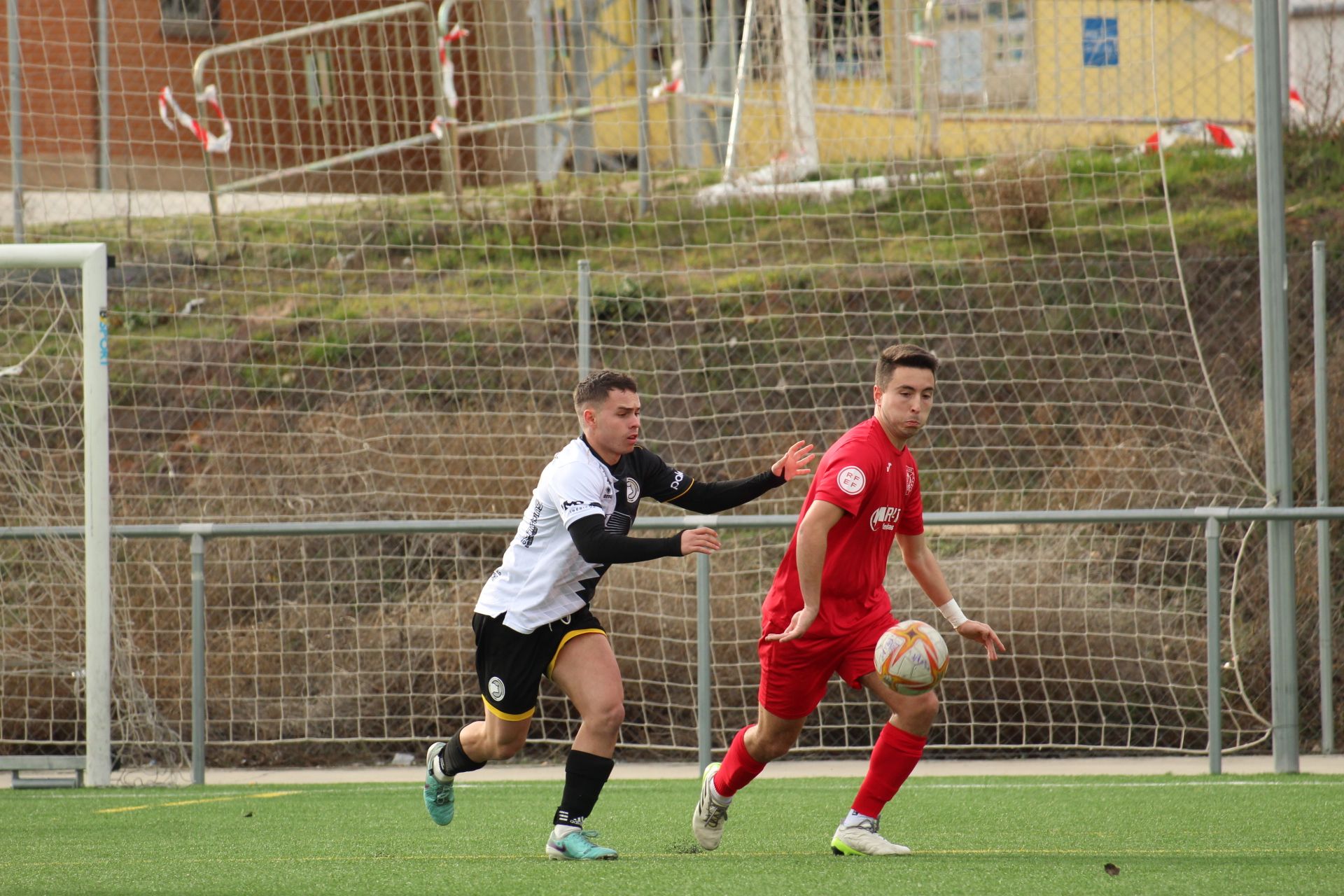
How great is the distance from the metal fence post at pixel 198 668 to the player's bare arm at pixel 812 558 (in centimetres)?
446

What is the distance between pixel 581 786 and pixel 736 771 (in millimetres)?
532


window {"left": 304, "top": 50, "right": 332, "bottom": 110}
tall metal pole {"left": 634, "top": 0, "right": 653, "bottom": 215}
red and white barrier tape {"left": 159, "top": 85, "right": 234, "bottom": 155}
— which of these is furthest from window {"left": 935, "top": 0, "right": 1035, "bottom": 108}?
red and white barrier tape {"left": 159, "top": 85, "right": 234, "bottom": 155}

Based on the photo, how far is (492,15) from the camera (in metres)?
11.9

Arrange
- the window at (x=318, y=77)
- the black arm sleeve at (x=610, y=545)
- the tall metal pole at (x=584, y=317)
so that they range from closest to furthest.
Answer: the black arm sleeve at (x=610, y=545) < the tall metal pole at (x=584, y=317) < the window at (x=318, y=77)

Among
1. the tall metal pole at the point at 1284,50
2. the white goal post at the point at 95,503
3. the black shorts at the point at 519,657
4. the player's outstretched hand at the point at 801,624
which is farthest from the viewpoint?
the tall metal pole at the point at 1284,50

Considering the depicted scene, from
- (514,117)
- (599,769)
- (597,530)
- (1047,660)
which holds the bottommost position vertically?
Answer: (1047,660)

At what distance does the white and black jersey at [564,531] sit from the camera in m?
4.75

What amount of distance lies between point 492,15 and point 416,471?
150 inches

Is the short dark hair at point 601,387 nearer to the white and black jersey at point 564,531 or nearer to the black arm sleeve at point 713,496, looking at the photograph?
the white and black jersey at point 564,531

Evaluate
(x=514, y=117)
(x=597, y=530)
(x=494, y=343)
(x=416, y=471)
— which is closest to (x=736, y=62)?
(x=514, y=117)

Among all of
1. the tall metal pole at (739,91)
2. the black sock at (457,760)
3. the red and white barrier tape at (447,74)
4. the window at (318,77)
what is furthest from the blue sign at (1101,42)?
the black sock at (457,760)

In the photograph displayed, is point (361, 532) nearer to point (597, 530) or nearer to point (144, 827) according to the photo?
point (144, 827)

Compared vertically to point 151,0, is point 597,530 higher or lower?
lower

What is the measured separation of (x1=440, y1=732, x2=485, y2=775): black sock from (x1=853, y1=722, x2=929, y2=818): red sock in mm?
1360
